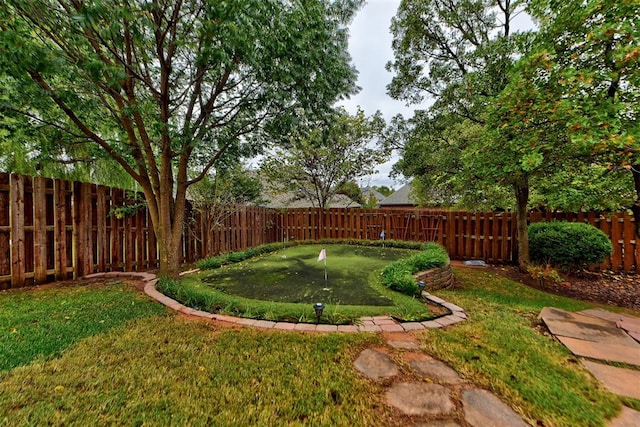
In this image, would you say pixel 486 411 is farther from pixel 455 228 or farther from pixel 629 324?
pixel 455 228

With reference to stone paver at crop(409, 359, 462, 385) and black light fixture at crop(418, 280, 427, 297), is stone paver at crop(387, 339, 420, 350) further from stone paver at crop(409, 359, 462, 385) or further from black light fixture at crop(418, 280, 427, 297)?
black light fixture at crop(418, 280, 427, 297)

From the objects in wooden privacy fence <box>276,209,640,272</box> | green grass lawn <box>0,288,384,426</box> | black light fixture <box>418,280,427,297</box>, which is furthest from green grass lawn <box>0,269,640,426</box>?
wooden privacy fence <box>276,209,640,272</box>

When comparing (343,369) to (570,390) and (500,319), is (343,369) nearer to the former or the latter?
(570,390)

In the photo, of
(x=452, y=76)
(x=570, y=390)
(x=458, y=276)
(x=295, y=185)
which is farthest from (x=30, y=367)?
(x=295, y=185)

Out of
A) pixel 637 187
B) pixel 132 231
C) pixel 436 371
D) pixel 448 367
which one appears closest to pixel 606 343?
pixel 448 367

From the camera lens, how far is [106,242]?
4711 millimetres

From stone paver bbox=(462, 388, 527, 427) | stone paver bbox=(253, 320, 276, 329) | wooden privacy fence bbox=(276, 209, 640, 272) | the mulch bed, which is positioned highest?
wooden privacy fence bbox=(276, 209, 640, 272)

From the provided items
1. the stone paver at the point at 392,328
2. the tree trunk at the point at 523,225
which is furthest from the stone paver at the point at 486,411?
the tree trunk at the point at 523,225

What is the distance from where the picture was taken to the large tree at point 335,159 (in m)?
11.0

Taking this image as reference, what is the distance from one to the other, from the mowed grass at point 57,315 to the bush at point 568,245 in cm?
723

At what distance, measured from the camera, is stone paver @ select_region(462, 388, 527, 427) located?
4.63ft

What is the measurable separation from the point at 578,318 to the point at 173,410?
413cm

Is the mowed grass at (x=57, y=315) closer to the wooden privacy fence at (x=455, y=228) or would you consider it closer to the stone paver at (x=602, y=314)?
the stone paver at (x=602, y=314)

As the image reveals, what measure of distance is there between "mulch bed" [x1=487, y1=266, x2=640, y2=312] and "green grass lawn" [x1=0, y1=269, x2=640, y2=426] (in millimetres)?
2481
